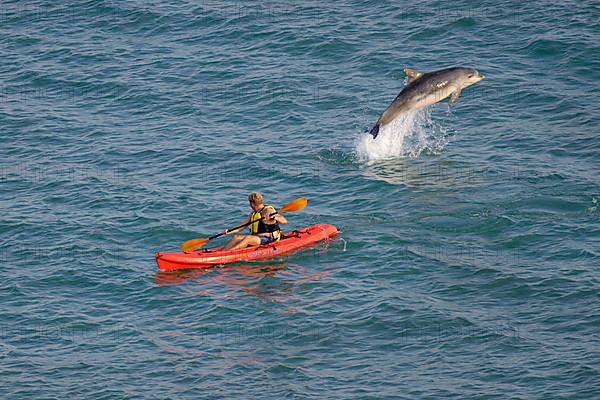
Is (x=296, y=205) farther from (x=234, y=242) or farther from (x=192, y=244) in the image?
(x=192, y=244)

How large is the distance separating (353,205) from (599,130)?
277 inches

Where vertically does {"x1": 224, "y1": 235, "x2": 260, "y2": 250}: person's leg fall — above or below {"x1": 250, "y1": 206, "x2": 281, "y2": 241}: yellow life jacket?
below

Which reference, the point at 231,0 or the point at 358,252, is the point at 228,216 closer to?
the point at 358,252

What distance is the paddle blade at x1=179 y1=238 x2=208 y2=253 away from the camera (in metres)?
24.6

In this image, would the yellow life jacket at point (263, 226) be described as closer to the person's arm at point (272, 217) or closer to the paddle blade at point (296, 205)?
the person's arm at point (272, 217)

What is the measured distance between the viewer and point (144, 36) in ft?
127

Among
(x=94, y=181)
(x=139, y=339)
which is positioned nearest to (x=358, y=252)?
(x=139, y=339)

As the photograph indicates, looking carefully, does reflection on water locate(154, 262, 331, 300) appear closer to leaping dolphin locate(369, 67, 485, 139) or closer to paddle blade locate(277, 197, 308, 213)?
paddle blade locate(277, 197, 308, 213)

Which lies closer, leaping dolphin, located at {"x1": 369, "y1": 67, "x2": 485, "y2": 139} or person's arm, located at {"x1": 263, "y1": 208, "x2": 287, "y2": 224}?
person's arm, located at {"x1": 263, "y1": 208, "x2": 287, "y2": 224}

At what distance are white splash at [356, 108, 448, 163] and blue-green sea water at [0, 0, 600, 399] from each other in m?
0.07

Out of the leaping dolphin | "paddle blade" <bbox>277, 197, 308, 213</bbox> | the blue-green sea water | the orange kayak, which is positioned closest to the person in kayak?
the orange kayak

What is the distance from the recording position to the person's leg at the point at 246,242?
24672 mm

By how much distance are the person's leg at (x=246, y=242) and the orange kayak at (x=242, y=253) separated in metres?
0.12

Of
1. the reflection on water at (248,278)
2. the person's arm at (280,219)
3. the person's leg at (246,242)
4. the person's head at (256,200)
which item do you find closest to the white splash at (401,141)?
the person's arm at (280,219)
